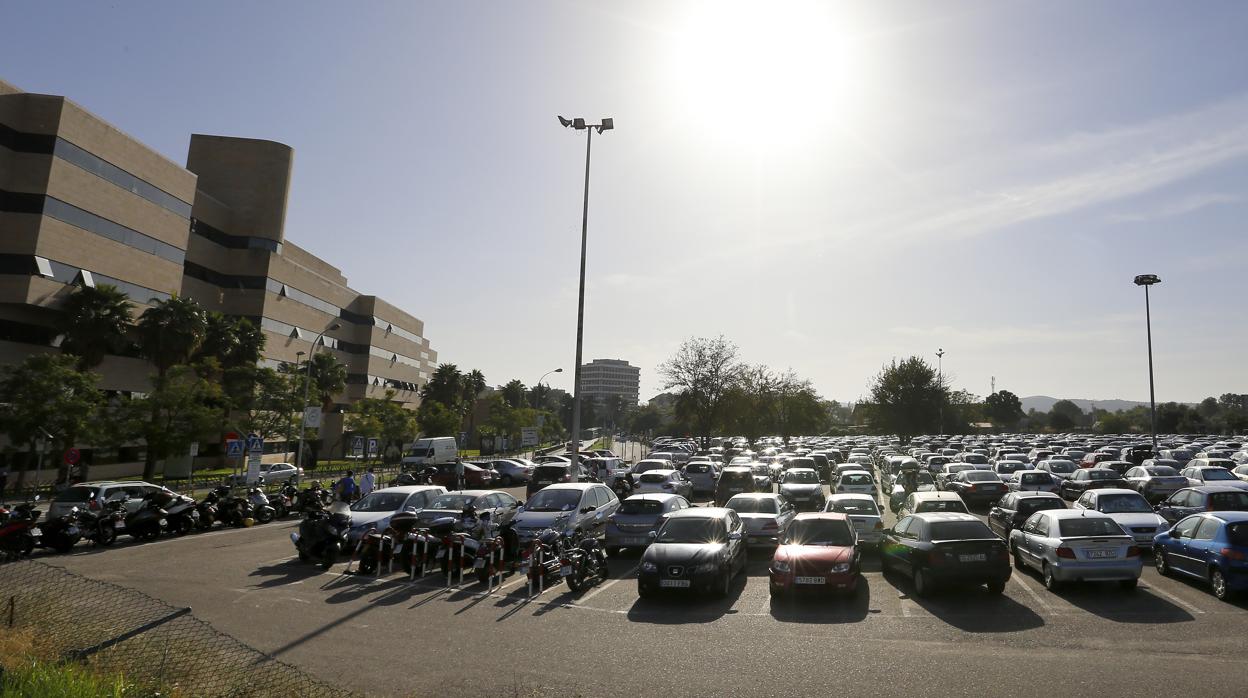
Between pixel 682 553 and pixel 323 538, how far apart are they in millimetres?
8292

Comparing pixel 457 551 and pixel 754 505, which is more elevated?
pixel 754 505

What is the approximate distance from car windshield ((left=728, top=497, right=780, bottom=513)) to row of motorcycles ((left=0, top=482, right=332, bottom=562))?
35.6 feet

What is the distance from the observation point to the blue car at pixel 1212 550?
10.8 meters

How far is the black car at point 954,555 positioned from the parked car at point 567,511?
7089 mm

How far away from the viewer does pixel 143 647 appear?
23.2 ft

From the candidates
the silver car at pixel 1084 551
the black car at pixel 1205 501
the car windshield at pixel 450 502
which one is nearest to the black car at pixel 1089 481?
the black car at pixel 1205 501

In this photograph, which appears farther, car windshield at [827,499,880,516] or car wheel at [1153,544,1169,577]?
car windshield at [827,499,880,516]

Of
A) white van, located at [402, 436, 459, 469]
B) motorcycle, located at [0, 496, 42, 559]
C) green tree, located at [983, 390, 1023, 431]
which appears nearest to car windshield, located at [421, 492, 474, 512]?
motorcycle, located at [0, 496, 42, 559]

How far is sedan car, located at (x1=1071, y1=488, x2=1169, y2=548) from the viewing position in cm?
1488

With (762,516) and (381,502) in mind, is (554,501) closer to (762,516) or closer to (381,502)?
(381,502)

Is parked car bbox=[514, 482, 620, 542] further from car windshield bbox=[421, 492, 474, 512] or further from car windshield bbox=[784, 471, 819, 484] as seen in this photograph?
car windshield bbox=[784, 471, 819, 484]

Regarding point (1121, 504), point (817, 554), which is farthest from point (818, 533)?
point (1121, 504)

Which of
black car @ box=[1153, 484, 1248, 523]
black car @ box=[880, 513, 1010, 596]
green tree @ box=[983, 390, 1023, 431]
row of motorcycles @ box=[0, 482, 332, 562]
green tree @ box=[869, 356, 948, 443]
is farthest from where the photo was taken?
green tree @ box=[983, 390, 1023, 431]

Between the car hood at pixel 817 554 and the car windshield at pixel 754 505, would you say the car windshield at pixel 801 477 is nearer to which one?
the car windshield at pixel 754 505
